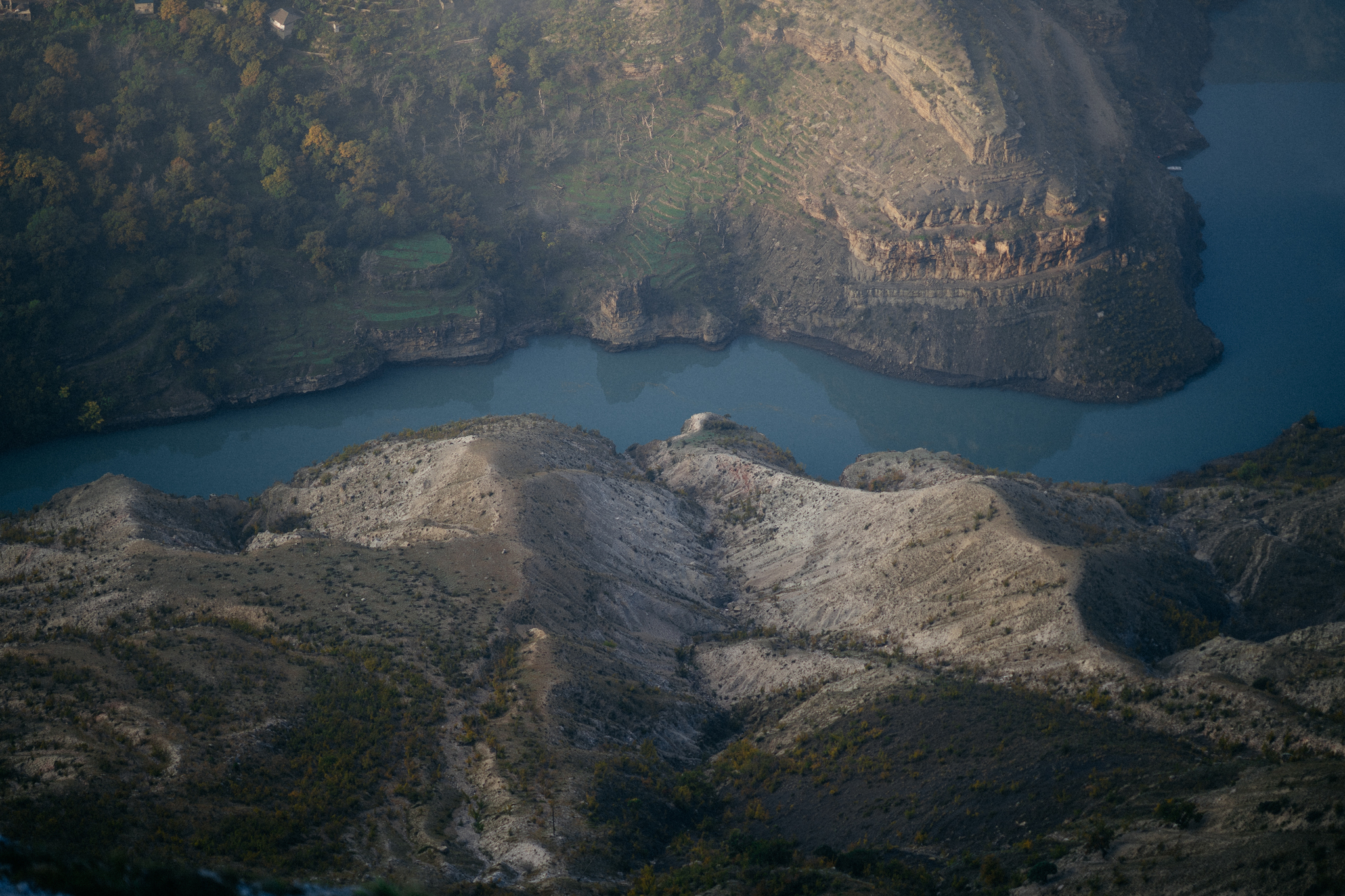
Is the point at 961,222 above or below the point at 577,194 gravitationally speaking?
below

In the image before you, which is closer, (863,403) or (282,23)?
(863,403)

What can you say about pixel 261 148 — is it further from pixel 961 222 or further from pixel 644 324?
pixel 961 222

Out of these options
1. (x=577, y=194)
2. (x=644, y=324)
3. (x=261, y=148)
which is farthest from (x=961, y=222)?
(x=261, y=148)

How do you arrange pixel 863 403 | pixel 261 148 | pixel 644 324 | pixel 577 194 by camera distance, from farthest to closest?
pixel 577 194 < pixel 261 148 < pixel 644 324 < pixel 863 403

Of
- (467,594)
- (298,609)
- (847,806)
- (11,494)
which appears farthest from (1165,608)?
(11,494)

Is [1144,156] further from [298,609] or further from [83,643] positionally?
[83,643]

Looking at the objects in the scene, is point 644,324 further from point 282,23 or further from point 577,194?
point 282,23

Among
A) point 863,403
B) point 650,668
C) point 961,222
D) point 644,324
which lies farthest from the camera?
point 644,324

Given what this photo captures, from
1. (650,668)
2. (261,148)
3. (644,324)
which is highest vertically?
(261,148)
